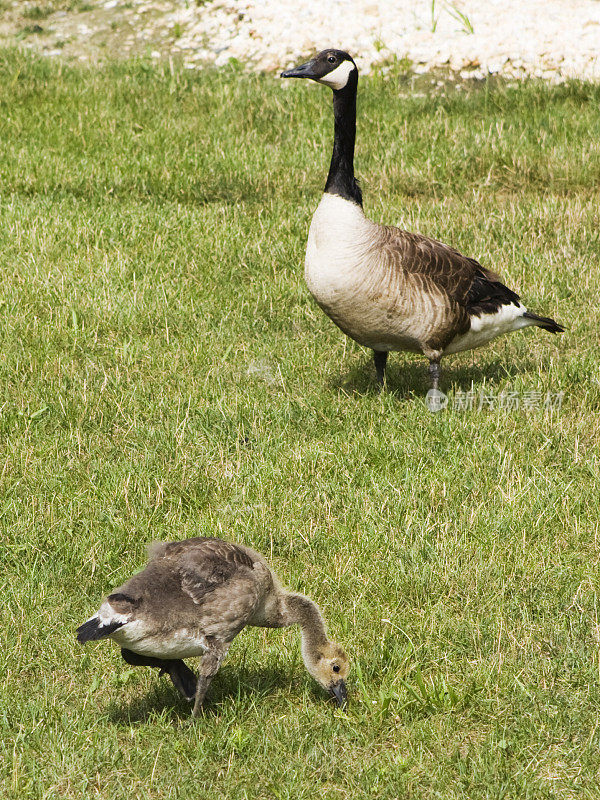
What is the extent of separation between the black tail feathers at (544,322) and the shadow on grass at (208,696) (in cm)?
427

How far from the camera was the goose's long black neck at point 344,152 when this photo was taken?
7.72 meters

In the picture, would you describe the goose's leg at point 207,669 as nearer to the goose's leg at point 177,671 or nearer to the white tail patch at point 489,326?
the goose's leg at point 177,671

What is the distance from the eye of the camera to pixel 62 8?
655 inches

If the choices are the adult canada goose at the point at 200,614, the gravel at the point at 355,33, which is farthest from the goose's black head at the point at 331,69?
the gravel at the point at 355,33

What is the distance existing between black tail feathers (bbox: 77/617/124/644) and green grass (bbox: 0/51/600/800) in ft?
2.65

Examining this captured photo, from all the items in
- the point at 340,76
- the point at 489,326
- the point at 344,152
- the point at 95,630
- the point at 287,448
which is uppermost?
the point at 340,76

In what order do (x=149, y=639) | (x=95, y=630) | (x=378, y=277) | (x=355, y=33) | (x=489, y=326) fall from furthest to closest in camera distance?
(x=355, y=33) → (x=489, y=326) → (x=378, y=277) → (x=149, y=639) → (x=95, y=630)

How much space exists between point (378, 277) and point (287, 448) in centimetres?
146

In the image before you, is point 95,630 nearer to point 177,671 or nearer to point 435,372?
point 177,671

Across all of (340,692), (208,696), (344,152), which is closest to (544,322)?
(344,152)

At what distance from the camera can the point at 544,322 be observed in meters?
8.45

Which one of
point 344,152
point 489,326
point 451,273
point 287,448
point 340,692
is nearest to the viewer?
point 340,692

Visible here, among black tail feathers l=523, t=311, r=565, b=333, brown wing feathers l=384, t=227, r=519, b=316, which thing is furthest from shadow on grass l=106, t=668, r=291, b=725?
black tail feathers l=523, t=311, r=565, b=333

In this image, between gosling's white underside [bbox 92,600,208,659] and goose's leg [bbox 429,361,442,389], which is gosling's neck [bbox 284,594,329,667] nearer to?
gosling's white underside [bbox 92,600,208,659]
